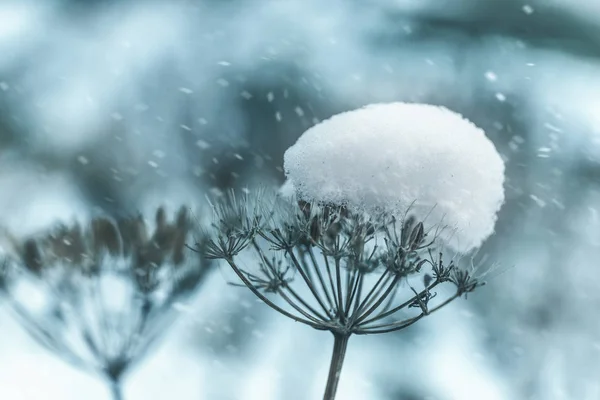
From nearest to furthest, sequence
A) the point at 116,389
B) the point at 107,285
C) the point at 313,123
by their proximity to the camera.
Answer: the point at 116,389, the point at 107,285, the point at 313,123

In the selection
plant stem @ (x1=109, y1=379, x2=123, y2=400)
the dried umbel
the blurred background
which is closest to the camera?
the dried umbel

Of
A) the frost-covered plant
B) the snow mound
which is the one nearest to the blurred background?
the frost-covered plant

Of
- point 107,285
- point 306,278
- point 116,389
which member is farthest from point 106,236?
point 306,278

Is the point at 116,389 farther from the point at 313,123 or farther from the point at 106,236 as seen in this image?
the point at 313,123

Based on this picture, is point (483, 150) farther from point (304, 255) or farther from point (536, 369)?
point (536, 369)

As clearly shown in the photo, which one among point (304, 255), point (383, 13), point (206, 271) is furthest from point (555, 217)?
point (304, 255)

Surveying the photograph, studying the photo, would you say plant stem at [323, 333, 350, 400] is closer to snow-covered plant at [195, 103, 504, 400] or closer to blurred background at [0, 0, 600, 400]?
snow-covered plant at [195, 103, 504, 400]
